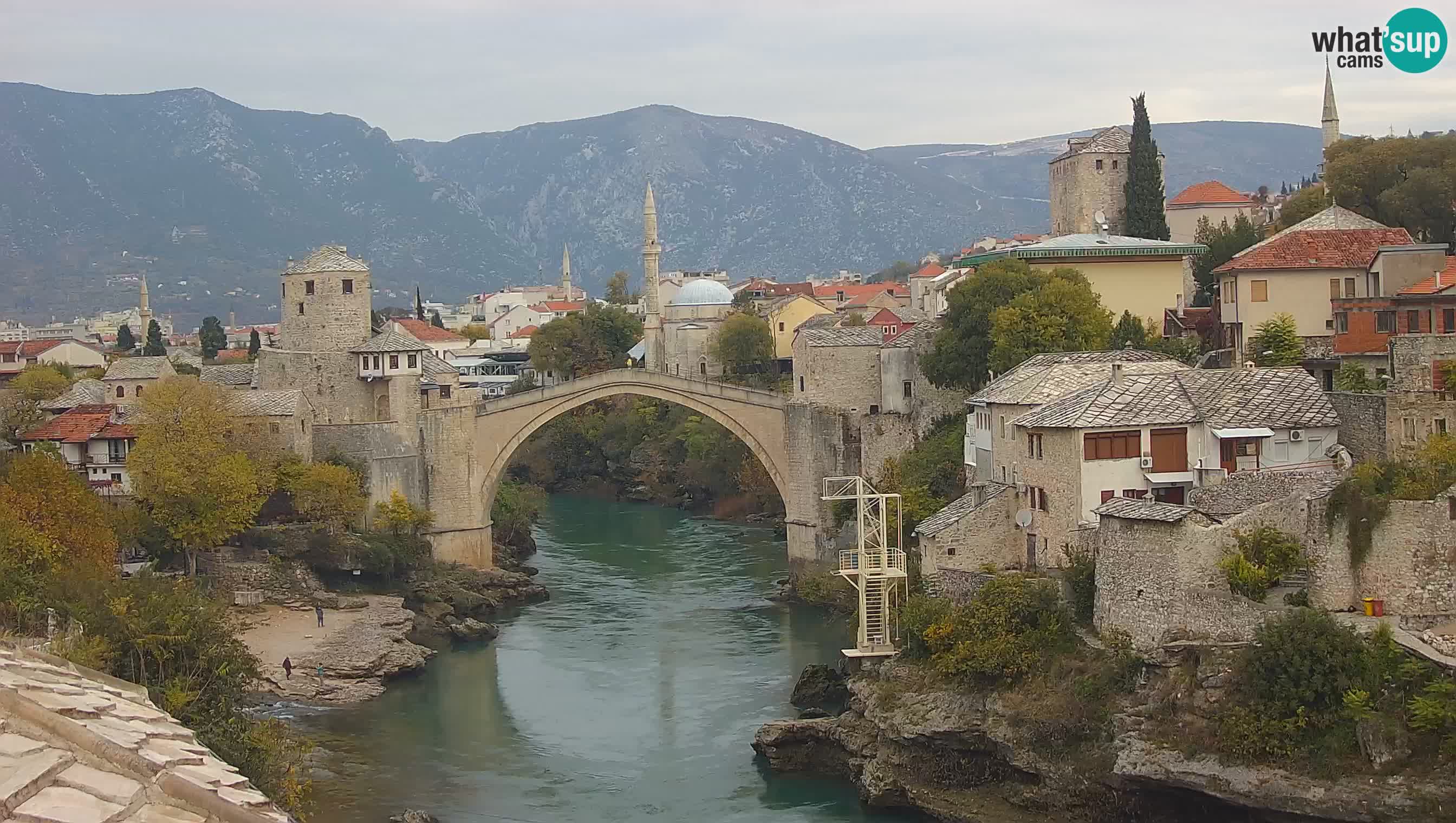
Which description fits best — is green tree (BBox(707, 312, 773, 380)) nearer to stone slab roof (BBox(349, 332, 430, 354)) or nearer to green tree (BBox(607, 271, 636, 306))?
stone slab roof (BBox(349, 332, 430, 354))

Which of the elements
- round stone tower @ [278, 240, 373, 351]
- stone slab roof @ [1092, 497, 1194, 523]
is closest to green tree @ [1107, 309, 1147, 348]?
stone slab roof @ [1092, 497, 1194, 523]

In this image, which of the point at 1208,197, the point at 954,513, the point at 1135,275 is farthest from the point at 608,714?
the point at 1208,197

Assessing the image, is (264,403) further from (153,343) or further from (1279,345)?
(153,343)

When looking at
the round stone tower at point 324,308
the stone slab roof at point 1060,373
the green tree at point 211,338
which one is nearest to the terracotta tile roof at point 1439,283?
the stone slab roof at point 1060,373

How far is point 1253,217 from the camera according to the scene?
6462 centimetres

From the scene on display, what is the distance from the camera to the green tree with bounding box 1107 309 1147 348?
40.5 m

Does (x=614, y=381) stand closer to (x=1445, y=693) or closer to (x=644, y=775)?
(x=644, y=775)

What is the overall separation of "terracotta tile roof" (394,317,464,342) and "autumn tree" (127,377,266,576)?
30.5m

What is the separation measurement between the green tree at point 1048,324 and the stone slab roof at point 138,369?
23.8 meters

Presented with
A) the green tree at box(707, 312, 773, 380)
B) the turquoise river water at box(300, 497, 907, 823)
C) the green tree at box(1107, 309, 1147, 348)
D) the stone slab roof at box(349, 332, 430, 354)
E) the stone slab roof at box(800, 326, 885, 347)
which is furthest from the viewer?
the green tree at box(707, 312, 773, 380)

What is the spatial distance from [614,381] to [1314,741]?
102 ft

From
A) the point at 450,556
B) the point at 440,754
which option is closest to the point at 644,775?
the point at 440,754

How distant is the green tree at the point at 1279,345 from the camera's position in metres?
33.5

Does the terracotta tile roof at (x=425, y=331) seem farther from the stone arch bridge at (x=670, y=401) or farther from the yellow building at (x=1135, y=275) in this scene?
the yellow building at (x=1135, y=275)
